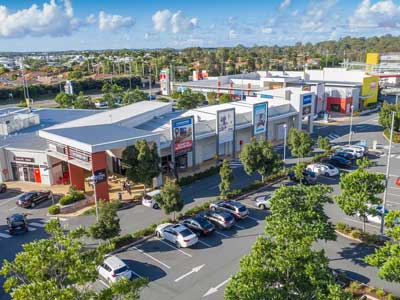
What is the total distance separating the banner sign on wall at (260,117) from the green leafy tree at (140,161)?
17.4 meters

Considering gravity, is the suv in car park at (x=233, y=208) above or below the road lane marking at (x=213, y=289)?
above

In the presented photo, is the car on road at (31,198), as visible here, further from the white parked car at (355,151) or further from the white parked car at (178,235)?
the white parked car at (355,151)

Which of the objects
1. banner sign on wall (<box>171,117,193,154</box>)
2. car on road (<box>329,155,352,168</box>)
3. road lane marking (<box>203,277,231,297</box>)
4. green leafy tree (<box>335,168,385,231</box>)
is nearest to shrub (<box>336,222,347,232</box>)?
green leafy tree (<box>335,168,385,231</box>)

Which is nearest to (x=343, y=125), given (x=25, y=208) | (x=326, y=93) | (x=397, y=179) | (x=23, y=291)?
(x=326, y=93)

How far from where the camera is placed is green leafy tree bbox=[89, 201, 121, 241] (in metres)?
22.2

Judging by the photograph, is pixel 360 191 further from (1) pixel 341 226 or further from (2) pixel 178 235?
(2) pixel 178 235

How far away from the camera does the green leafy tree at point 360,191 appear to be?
21969mm

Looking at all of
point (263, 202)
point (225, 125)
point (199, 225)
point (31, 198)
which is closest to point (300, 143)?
point (225, 125)

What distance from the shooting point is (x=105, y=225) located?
73.8 ft

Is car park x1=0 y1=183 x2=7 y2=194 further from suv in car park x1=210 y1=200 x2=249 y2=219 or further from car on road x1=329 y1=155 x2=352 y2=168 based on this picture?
car on road x1=329 y1=155 x2=352 y2=168

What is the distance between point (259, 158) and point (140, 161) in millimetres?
10413

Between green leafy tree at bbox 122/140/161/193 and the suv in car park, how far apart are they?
6338mm

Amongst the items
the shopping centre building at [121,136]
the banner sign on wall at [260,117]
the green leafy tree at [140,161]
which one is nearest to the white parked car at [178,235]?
the green leafy tree at [140,161]

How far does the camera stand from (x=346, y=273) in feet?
66.8
